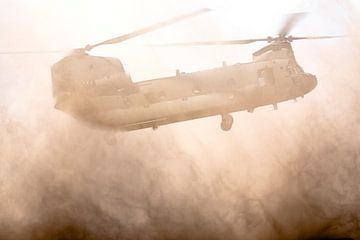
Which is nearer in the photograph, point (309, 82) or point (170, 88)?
point (170, 88)

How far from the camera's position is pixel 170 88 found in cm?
1270

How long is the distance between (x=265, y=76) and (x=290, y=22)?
1891mm

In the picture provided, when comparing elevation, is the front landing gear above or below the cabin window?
below

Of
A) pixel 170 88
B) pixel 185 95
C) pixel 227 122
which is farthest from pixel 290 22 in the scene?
pixel 170 88

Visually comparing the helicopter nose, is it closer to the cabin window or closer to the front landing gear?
the cabin window

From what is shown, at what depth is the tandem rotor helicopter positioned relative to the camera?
11.4 metres

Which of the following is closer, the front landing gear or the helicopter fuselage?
the helicopter fuselage

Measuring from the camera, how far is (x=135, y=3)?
2472 cm

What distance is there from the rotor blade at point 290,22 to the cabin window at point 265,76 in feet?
4.67

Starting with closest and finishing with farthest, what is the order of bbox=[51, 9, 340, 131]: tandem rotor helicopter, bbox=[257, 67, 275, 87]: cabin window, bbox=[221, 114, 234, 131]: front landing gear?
bbox=[51, 9, 340, 131]: tandem rotor helicopter, bbox=[221, 114, 234, 131]: front landing gear, bbox=[257, 67, 275, 87]: cabin window

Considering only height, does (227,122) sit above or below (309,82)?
below

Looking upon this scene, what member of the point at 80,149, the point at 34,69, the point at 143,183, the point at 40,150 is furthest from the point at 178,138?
the point at 34,69

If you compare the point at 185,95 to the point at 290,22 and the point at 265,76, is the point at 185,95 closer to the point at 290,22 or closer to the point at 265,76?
the point at 265,76

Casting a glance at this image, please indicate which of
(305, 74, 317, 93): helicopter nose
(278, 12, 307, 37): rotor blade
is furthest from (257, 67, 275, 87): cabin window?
(278, 12, 307, 37): rotor blade
